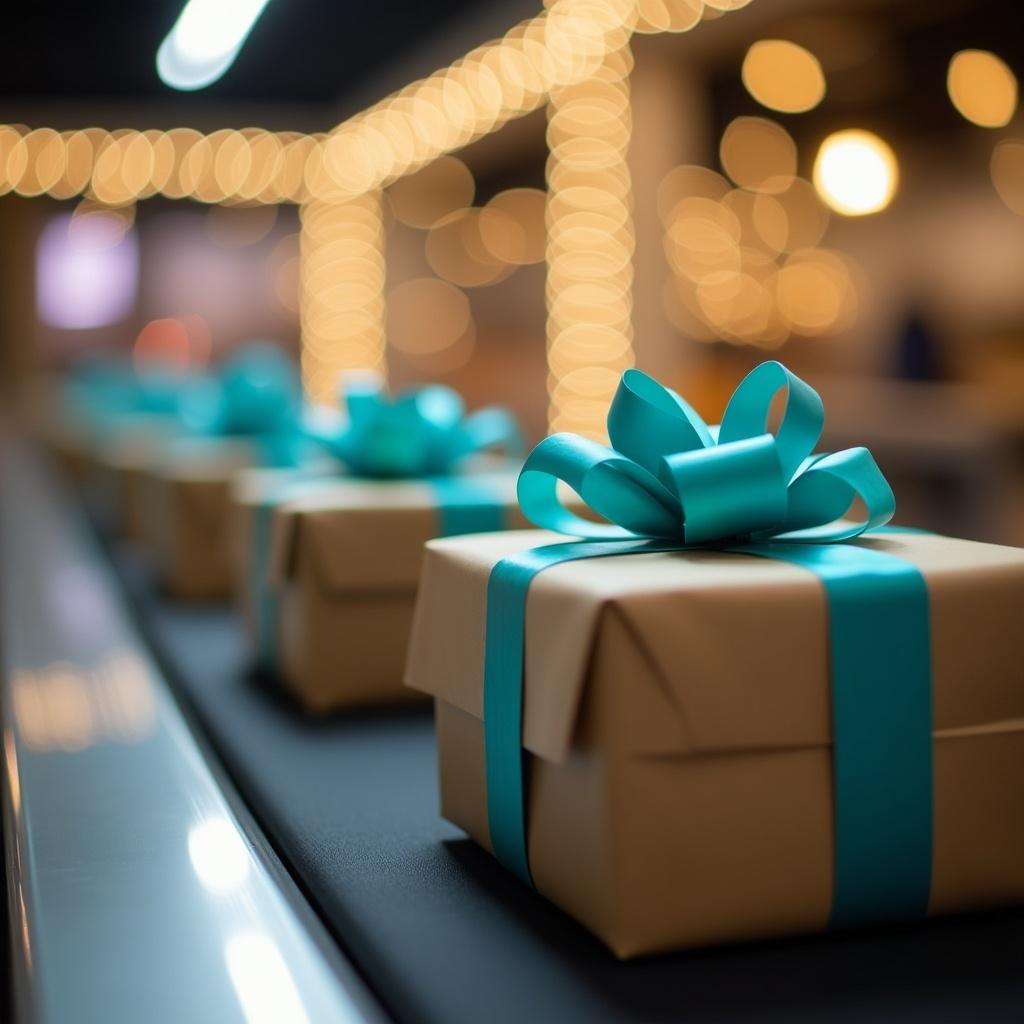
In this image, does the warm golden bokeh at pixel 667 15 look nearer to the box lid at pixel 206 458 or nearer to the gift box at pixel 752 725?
the box lid at pixel 206 458

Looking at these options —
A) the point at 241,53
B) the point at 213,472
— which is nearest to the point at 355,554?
the point at 213,472

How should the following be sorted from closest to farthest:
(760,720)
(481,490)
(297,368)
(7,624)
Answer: (760,720) → (481,490) → (7,624) → (297,368)

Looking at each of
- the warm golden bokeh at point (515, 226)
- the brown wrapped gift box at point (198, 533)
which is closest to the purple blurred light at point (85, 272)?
the warm golden bokeh at point (515, 226)

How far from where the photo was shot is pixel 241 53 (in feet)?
6.07

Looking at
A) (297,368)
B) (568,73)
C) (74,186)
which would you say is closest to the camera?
(568,73)

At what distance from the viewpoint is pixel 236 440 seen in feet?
5.80

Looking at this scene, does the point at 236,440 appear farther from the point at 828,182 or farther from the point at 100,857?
the point at 828,182

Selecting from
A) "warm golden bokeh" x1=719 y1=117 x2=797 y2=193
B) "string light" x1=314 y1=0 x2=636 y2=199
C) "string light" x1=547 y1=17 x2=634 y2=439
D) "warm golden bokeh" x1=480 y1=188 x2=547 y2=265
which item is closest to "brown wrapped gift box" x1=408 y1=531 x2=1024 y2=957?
"string light" x1=314 y1=0 x2=636 y2=199

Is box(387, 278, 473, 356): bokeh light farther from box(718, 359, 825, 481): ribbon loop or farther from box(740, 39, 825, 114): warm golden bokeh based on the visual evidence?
box(718, 359, 825, 481): ribbon loop

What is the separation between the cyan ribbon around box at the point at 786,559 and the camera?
530 millimetres

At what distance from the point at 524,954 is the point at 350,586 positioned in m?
0.46

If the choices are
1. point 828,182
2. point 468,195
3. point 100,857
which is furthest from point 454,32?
point 100,857

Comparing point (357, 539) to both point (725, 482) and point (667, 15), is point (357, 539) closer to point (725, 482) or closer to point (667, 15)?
point (725, 482)

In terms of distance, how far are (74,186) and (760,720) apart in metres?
7.15
